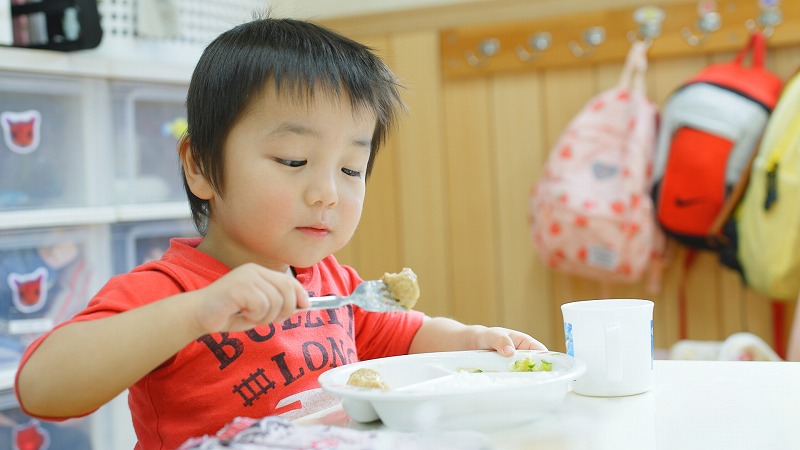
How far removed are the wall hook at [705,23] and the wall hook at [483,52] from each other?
0.49m

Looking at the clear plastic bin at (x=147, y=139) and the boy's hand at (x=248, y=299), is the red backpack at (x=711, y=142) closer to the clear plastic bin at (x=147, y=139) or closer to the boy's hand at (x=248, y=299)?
the clear plastic bin at (x=147, y=139)

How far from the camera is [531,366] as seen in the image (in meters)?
0.84

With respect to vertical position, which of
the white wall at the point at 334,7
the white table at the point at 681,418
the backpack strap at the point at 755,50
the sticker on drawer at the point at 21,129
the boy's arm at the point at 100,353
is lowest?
the white table at the point at 681,418

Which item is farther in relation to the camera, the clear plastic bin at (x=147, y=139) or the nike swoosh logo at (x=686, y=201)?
the nike swoosh logo at (x=686, y=201)

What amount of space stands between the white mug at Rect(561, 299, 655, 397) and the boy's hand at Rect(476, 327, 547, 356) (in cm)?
8

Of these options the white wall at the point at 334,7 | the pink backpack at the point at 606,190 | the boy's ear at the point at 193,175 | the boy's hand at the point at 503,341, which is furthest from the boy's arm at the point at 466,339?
the white wall at the point at 334,7

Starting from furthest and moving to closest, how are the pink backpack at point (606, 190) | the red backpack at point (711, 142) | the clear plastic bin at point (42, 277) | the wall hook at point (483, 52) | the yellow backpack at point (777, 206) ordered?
the wall hook at point (483, 52), the pink backpack at point (606, 190), the red backpack at point (711, 142), the yellow backpack at point (777, 206), the clear plastic bin at point (42, 277)

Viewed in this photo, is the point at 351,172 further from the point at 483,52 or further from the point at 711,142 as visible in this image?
the point at 483,52

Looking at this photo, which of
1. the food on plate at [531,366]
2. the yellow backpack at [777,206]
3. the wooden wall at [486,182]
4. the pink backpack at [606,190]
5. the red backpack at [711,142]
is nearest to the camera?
the food on plate at [531,366]

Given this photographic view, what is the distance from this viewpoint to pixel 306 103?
941 millimetres

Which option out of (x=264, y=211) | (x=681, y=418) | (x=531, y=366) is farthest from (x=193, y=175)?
(x=681, y=418)

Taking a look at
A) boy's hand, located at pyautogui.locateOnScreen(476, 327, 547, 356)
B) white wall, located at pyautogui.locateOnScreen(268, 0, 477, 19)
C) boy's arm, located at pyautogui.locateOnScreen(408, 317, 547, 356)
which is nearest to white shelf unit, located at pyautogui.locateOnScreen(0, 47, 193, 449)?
white wall, located at pyautogui.locateOnScreen(268, 0, 477, 19)

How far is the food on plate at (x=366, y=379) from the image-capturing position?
747mm

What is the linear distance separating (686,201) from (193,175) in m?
1.36
